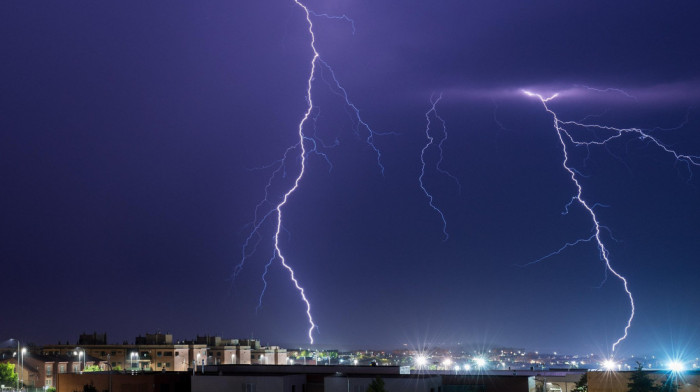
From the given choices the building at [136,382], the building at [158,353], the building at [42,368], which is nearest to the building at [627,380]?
the building at [136,382]

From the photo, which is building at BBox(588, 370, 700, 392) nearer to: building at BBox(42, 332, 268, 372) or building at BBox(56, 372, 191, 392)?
building at BBox(56, 372, 191, 392)

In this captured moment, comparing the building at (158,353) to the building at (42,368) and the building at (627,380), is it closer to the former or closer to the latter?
the building at (42,368)

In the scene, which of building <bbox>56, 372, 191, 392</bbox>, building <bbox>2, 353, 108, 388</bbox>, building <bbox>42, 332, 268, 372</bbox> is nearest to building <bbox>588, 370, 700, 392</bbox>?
building <bbox>56, 372, 191, 392</bbox>

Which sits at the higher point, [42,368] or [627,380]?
[627,380]

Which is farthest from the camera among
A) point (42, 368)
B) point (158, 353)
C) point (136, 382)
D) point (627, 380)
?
point (158, 353)

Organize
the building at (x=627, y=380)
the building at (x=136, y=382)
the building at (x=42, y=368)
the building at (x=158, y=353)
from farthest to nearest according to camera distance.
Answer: the building at (x=158, y=353)
the building at (x=42, y=368)
the building at (x=136, y=382)
the building at (x=627, y=380)

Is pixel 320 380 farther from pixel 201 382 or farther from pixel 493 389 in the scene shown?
pixel 493 389

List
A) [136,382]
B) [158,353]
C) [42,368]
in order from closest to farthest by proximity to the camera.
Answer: [136,382]
[42,368]
[158,353]

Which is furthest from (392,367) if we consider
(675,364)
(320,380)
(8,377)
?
(8,377)

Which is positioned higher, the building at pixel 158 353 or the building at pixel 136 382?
the building at pixel 136 382

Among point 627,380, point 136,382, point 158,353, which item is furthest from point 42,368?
point 627,380

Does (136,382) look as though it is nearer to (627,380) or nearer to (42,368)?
(627,380)
